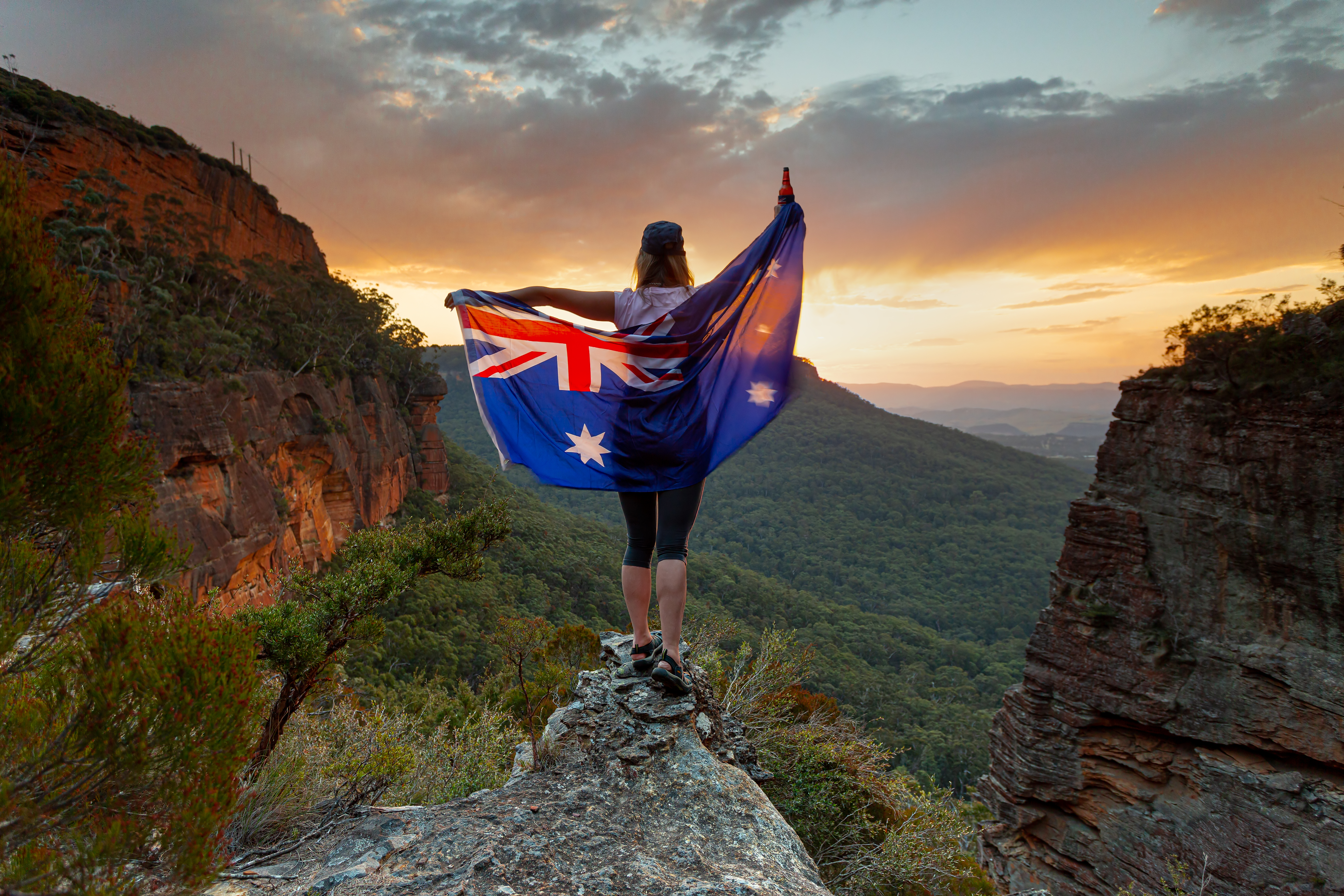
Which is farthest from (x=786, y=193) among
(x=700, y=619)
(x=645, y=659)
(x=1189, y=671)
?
(x=1189, y=671)

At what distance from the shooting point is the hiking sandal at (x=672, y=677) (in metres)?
3.21

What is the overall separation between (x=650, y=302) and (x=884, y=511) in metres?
70.1

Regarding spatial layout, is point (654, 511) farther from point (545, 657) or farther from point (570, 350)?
point (545, 657)

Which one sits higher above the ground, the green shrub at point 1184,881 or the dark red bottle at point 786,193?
the dark red bottle at point 786,193

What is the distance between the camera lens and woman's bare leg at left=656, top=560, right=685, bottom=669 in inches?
116

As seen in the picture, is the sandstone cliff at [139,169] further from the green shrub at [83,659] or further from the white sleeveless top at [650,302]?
the white sleeveless top at [650,302]

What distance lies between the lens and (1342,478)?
10969 mm

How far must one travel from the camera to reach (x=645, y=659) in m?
3.36

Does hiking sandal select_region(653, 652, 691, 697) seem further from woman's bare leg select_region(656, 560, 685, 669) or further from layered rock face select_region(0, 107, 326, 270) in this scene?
layered rock face select_region(0, 107, 326, 270)

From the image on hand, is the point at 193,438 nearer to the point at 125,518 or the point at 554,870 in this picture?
the point at 125,518

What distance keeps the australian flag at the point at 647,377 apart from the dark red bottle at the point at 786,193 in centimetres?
3

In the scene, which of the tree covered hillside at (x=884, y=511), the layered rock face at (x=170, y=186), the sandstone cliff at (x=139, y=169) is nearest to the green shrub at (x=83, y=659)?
the sandstone cliff at (x=139, y=169)

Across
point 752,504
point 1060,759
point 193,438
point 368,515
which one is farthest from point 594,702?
point 752,504

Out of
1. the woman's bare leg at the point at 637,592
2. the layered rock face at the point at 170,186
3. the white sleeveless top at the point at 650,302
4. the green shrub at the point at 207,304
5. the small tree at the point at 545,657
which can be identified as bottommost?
the small tree at the point at 545,657
